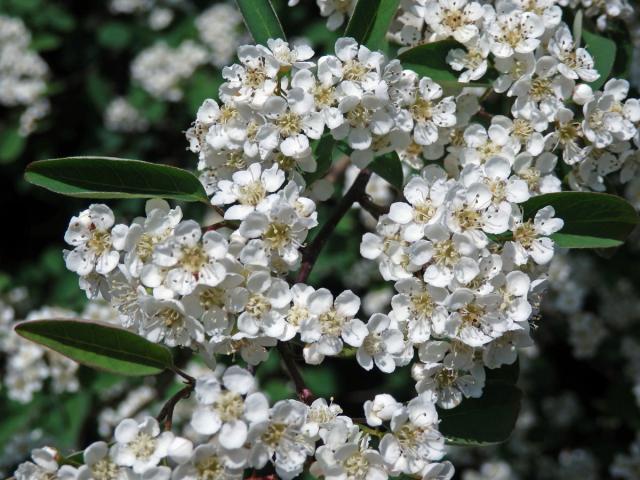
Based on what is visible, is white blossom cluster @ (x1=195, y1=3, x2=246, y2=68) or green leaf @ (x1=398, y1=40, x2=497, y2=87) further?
white blossom cluster @ (x1=195, y1=3, x2=246, y2=68)

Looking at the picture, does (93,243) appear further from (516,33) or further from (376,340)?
(516,33)

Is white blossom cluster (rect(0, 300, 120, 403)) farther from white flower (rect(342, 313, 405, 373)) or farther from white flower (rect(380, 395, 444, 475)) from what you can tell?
white flower (rect(380, 395, 444, 475))

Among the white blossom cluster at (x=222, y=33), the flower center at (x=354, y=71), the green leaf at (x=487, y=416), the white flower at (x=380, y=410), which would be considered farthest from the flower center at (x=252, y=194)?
the white blossom cluster at (x=222, y=33)

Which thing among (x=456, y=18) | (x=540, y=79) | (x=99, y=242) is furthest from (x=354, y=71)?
(x=99, y=242)

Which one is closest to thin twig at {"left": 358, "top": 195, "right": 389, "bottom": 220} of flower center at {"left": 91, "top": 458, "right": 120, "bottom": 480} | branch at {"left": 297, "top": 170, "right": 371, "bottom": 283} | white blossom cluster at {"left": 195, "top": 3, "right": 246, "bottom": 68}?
branch at {"left": 297, "top": 170, "right": 371, "bottom": 283}

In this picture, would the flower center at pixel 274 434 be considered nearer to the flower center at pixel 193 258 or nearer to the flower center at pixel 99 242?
the flower center at pixel 193 258

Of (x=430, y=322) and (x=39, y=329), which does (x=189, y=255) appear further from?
(x=430, y=322)

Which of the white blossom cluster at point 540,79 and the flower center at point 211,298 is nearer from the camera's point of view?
the flower center at point 211,298
